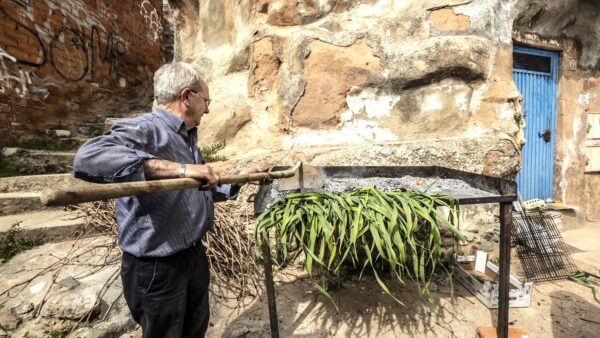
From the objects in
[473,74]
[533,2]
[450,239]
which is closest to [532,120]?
[533,2]

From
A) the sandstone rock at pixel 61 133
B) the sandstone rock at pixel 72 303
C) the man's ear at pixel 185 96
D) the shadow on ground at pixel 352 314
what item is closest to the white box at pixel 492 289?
the shadow on ground at pixel 352 314

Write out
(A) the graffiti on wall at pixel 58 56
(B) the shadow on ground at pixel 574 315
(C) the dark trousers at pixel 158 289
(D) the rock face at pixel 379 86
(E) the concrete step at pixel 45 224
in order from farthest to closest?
(A) the graffiti on wall at pixel 58 56 < (D) the rock face at pixel 379 86 < (E) the concrete step at pixel 45 224 < (B) the shadow on ground at pixel 574 315 < (C) the dark trousers at pixel 158 289

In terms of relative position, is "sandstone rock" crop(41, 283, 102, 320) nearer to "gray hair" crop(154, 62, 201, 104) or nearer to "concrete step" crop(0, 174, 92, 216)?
"concrete step" crop(0, 174, 92, 216)

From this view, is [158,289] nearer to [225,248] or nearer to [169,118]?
[169,118]

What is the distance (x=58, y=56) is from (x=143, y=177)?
514 cm

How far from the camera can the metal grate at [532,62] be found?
4711 mm

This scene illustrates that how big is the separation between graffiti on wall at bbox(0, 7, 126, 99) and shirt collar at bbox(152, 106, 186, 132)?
403cm

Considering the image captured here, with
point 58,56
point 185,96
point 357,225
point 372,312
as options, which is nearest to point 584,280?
point 372,312

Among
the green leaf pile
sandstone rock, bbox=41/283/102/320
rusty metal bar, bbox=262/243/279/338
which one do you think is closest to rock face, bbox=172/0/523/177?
the green leaf pile

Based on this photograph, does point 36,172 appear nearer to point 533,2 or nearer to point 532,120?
point 533,2

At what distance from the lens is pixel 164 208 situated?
1.39m

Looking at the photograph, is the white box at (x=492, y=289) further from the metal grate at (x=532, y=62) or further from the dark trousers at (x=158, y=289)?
the metal grate at (x=532, y=62)

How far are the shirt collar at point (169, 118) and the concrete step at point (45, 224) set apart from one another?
2257 millimetres

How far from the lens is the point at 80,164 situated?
118cm
